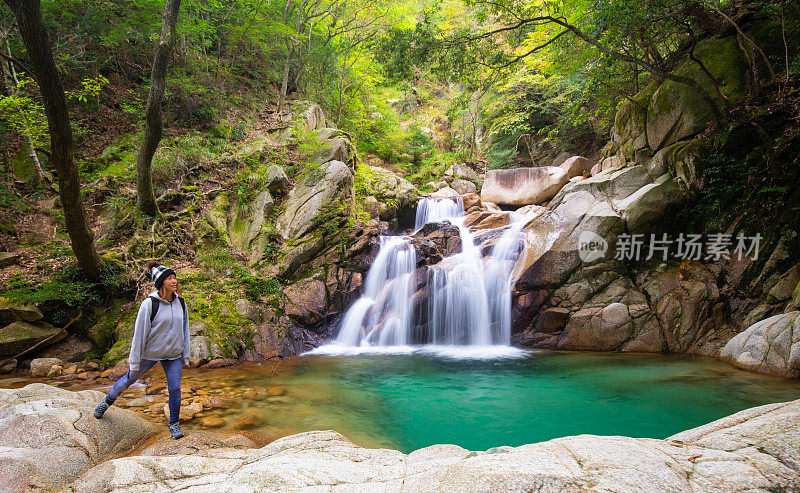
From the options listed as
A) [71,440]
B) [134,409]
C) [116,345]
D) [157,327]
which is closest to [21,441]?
[71,440]

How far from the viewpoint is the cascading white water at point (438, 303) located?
995 centimetres

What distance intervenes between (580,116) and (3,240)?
56.2 feet

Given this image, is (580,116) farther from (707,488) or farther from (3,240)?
(3,240)

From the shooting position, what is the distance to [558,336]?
9070 mm

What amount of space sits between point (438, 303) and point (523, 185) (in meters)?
8.31

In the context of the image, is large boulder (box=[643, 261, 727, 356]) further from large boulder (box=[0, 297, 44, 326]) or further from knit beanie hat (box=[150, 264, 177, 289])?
large boulder (box=[0, 297, 44, 326])

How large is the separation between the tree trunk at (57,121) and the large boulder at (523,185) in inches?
580

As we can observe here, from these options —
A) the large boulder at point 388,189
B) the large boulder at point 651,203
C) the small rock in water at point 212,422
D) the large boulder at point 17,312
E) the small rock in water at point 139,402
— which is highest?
the large boulder at point 388,189

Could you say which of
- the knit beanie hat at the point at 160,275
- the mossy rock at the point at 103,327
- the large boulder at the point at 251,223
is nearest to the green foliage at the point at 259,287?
the large boulder at the point at 251,223

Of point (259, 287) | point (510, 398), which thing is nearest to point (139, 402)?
point (259, 287)

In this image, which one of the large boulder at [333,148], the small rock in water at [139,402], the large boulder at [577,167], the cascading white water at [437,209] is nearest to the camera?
the small rock in water at [139,402]

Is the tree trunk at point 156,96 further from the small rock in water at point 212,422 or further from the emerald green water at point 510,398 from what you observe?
the small rock in water at point 212,422

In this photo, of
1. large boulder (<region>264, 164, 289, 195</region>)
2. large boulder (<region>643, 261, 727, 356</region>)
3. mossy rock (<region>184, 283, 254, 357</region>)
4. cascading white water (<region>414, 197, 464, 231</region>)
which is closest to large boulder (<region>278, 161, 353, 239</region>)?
large boulder (<region>264, 164, 289, 195</region>)

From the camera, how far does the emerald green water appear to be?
16.0ft
